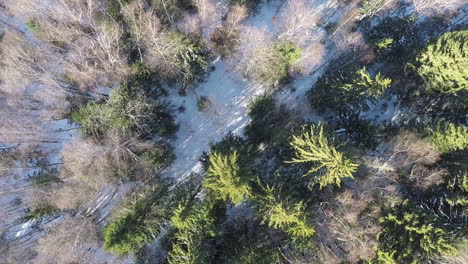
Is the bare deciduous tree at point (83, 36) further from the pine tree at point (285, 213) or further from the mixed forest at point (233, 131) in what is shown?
the pine tree at point (285, 213)

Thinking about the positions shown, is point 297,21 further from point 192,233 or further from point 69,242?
point 69,242

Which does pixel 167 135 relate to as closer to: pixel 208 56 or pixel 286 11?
pixel 208 56

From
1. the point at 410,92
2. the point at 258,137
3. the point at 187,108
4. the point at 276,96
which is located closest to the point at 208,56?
the point at 187,108

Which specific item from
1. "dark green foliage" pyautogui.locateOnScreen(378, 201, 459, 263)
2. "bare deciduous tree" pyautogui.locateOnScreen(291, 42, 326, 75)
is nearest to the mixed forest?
"dark green foliage" pyautogui.locateOnScreen(378, 201, 459, 263)

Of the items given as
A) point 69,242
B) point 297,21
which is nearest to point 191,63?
point 297,21

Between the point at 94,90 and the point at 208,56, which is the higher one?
the point at 94,90

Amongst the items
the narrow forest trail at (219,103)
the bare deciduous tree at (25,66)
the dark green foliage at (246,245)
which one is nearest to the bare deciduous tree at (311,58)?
the narrow forest trail at (219,103)
